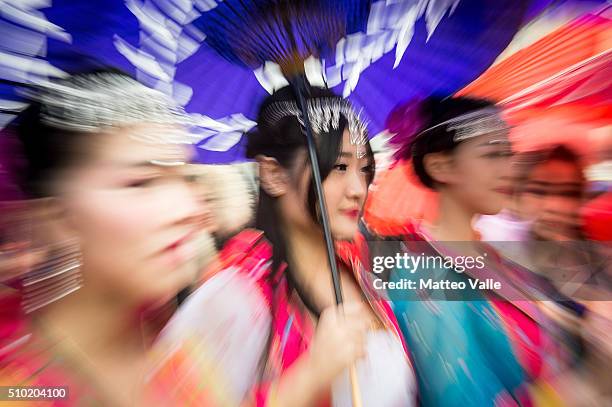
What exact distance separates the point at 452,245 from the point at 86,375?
1.11m

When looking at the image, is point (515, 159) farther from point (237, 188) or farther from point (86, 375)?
point (86, 375)

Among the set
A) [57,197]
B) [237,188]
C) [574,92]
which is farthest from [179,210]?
[574,92]

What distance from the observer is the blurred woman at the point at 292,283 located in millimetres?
1552

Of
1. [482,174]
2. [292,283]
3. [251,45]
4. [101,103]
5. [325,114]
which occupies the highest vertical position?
[251,45]

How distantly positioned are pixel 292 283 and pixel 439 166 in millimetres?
557

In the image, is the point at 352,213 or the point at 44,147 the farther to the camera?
the point at 352,213

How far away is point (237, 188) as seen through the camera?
61.9 inches

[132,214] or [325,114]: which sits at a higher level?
[325,114]

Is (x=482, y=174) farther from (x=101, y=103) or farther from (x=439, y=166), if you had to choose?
(x=101, y=103)

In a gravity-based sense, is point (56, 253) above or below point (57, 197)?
below

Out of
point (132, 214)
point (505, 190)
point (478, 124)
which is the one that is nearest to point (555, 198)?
point (505, 190)

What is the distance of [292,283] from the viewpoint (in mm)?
1589

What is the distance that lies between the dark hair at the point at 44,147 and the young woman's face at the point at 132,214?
33mm

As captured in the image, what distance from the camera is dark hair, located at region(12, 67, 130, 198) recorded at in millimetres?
1456
